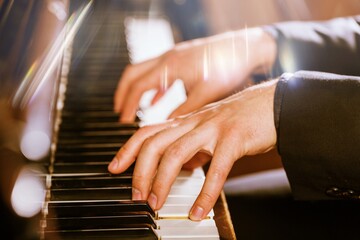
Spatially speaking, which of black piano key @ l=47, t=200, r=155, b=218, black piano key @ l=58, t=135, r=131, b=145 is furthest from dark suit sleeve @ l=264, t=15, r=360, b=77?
black piano key @ l=47, t=200, r=155, b=218

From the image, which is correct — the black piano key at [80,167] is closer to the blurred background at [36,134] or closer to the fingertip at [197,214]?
the blurred background at [36,134]

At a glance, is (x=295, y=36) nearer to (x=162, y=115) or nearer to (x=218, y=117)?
(x=162, y=115)

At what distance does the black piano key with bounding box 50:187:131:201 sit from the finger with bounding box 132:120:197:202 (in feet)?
0.11

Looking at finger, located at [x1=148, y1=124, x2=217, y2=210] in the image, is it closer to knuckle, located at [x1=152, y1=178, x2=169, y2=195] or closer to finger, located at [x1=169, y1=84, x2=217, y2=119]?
knuckle, located at [x1=152, y1=178, x2=169, y2=195]

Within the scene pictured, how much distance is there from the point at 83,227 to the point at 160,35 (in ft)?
4.53

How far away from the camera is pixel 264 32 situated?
1599 millimetres

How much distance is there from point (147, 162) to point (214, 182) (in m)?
0.14

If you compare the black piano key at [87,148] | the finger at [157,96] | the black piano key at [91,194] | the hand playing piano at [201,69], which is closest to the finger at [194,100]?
the hand playing piano at [201,69]

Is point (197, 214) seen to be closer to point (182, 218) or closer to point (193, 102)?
point (182, 218)

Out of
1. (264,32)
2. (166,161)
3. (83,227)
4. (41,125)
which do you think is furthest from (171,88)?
(83,227)

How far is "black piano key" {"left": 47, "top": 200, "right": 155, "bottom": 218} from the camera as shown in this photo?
2.93ft

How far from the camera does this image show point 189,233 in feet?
2.77

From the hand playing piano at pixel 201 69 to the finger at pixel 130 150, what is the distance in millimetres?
375

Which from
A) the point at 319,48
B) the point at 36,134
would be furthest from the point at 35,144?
the point at 319,48
